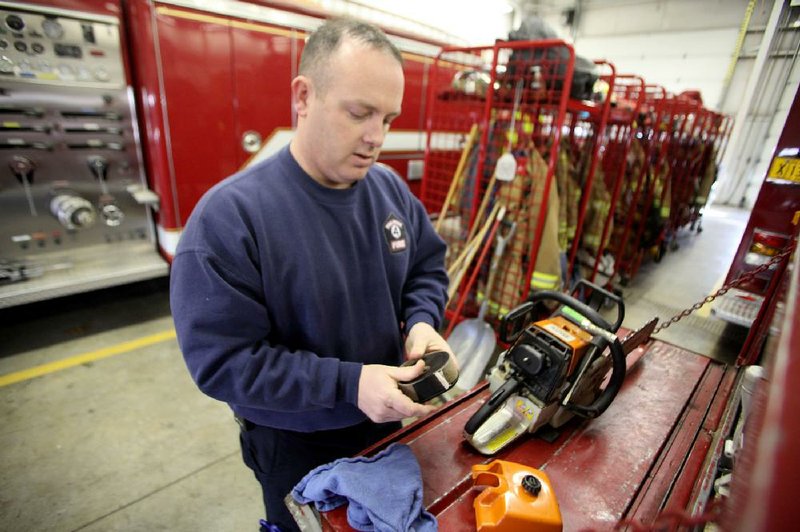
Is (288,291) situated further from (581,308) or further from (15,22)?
(15,22)

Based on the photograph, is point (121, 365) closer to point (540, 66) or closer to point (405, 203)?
point (405, 203)

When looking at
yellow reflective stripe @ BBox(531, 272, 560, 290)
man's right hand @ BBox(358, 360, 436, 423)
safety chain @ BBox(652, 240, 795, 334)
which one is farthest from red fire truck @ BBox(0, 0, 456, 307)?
safety chain @ BBox(652, 240, 795, 334)

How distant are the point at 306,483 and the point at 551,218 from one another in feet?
8.46

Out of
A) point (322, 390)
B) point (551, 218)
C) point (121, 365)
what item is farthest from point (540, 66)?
point (121, 365)

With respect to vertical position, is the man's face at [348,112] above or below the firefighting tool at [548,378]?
above

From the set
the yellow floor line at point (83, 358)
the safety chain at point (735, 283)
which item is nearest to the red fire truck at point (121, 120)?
the yellow floor line at point (83, 358)

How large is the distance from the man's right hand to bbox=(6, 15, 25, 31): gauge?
11.1 ft

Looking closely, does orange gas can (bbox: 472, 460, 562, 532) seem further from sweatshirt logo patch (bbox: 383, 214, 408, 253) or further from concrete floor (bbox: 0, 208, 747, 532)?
concrete floor (bbox: 0, 208, 747, 532)

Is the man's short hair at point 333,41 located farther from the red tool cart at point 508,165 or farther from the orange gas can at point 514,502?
the red tool cart at point 508,165

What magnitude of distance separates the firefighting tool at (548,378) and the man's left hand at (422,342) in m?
0.24

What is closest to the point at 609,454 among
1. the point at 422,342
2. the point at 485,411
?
the point at 485,411

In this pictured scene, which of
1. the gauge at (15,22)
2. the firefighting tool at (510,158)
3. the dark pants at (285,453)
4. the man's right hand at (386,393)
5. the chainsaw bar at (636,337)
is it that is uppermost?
the gauge at (15,22)

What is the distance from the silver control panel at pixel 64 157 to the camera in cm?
267

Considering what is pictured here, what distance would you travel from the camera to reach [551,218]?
298 centimetres
